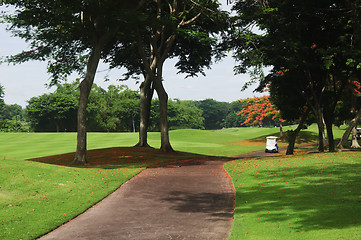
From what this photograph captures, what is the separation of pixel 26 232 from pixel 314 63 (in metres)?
26.5

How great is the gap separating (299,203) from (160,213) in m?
4.80

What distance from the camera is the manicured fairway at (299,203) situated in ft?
28.3

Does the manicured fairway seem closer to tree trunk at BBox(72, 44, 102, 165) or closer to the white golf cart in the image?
tree trunk at BBox(72, 44, 102, 165)

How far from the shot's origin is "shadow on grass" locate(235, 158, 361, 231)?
9.53 m

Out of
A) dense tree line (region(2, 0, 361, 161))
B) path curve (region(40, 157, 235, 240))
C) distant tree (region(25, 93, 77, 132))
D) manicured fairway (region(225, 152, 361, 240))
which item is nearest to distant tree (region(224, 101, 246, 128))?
distant tree (region(25, 93, 77, 132))

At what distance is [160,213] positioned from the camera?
11523 millimetres

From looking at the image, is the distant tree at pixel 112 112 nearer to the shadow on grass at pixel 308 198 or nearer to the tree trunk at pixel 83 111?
the tree trunk at pixel 83 111

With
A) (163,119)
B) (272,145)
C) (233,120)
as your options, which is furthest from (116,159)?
(233,120)

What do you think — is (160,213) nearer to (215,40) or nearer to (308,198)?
(308,198)

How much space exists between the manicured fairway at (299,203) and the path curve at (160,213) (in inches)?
25.0

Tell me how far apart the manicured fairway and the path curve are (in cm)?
63

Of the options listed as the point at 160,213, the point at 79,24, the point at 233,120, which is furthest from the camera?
the point at 233,120

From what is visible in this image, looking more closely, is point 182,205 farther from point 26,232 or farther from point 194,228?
point 26,232

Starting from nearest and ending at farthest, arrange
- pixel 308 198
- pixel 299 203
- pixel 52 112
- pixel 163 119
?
1. pixel 299 203
2. pixel 308 198
3. pixel 163 119
4. pixel 52 112
